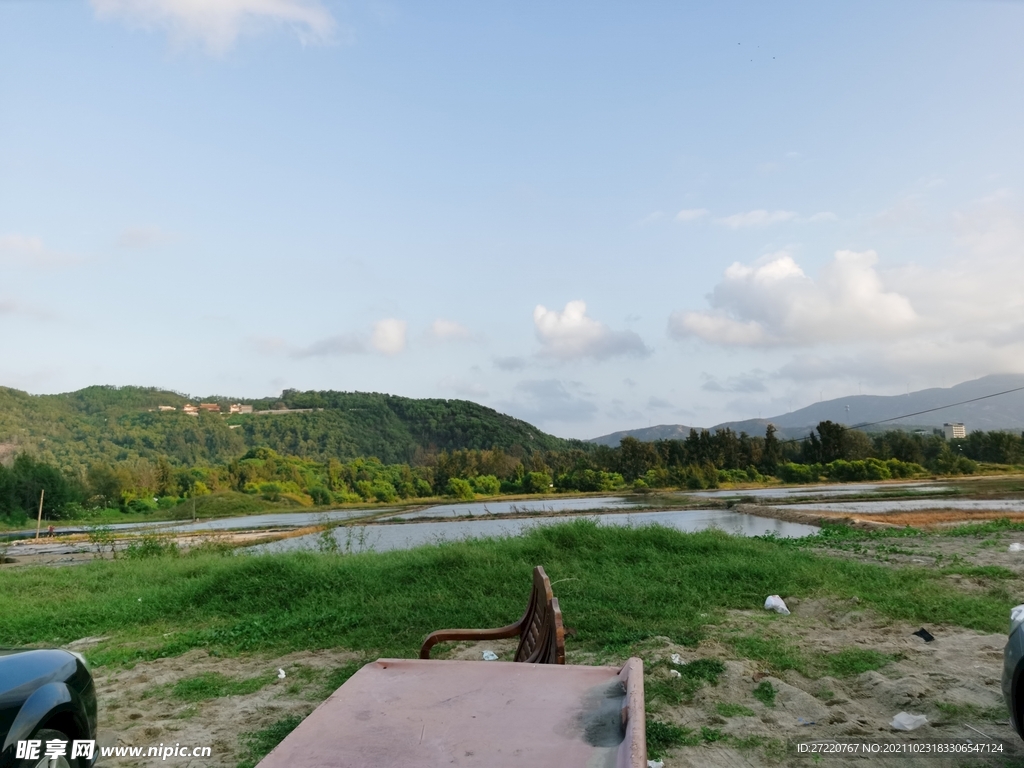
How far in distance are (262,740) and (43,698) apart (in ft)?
5.77

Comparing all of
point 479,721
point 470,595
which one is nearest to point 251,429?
point 470,595

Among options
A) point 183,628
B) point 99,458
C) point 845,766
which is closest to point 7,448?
point 99,458

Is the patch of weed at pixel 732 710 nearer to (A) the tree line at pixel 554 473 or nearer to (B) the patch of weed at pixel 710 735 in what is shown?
(B) the patch of weed at pixel 710 735

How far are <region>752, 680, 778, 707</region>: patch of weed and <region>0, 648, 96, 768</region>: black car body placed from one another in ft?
12.7

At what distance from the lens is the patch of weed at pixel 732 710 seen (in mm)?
4465

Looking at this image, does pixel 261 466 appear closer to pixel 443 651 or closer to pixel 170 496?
pixel 170 496

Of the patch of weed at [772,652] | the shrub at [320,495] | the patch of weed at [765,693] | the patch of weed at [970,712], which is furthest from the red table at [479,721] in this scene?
the shrub at [320,495]

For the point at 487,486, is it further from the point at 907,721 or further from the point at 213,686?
the point at 907,721

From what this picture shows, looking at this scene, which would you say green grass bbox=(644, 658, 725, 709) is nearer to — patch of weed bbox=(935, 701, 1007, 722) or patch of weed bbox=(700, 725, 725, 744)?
patch of weed bbox=(700, 725, 725, 744)

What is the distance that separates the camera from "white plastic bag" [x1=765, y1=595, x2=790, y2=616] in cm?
745

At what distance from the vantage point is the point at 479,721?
7.23ft

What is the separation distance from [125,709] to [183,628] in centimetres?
314

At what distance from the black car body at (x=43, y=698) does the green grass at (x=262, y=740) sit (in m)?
1.01

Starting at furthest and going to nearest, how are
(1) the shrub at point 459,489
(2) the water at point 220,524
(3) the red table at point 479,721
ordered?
(1) the shrub at point 459,489 < (2) the water at point 220,524 < (3) the red table at point 479,721
